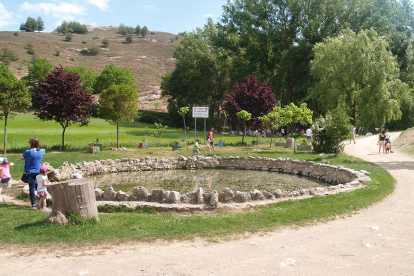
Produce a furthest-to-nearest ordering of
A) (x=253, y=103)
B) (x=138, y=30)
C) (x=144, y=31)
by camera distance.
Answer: (x=138, y=30), (x=144, y=31), (x=253, y=103)

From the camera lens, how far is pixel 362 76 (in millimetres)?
30484

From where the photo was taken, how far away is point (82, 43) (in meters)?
137

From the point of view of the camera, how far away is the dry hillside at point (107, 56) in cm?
9737

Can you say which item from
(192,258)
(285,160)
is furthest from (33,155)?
(285,160)

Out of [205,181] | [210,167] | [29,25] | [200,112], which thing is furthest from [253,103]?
[29,25]

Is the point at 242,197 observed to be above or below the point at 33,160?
below

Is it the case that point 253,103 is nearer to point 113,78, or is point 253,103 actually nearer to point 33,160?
point 33,160

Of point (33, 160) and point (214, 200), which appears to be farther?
point (214, 200)

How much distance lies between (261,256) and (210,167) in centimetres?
1360

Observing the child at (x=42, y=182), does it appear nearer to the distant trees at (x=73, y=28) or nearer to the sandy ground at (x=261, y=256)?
the sandy ground at (x=261, y=256)

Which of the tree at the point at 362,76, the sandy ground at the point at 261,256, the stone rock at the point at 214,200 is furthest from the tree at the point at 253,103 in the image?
the sandy ground at the point at 261,256

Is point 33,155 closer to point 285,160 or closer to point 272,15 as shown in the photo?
point 285,160

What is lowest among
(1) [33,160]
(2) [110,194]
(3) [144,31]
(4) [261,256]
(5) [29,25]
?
(4) [261,256]

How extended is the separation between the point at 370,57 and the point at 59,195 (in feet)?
103
